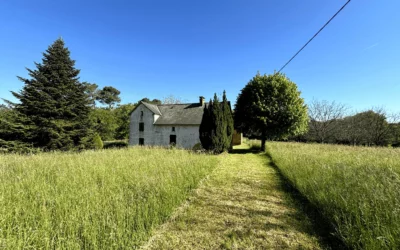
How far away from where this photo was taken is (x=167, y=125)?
2366 centimetres

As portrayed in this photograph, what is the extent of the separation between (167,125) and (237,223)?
2120 cm

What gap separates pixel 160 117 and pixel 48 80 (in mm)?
13572

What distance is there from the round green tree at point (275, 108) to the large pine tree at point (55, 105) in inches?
751

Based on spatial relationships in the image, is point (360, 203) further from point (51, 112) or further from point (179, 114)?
point (51, 112)

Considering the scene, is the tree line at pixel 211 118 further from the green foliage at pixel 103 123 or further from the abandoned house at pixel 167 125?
the abandoned house at pixel 167 125

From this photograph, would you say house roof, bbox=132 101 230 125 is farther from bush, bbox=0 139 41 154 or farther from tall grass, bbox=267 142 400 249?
tall grass, bbox=267 142 400 249

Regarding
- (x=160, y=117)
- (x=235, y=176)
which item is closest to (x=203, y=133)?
(x=235, y=176)

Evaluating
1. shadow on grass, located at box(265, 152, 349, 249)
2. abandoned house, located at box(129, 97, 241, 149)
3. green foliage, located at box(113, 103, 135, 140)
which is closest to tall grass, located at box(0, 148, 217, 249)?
shadow on grass, located at box(265, 152, 349, 249)

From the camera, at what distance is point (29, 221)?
2.42 meters

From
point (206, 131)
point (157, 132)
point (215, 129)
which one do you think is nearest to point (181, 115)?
point (157, 132)

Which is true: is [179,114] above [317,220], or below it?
above

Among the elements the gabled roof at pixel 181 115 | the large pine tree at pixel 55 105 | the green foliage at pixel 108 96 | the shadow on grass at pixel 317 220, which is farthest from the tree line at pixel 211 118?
the green foliage at pixel 108 96

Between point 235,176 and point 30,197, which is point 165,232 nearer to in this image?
point 30,197

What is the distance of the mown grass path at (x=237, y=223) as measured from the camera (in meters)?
2.67
